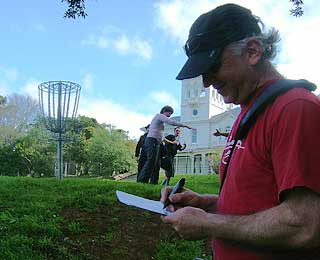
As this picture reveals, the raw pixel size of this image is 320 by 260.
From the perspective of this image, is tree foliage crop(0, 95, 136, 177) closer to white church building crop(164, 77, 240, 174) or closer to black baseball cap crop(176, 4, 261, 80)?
white church building crop(164, 77, 240, 174)

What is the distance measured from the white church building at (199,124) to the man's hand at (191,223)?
44.4m

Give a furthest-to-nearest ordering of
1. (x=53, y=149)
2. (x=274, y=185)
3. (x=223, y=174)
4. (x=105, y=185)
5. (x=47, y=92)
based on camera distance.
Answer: (x=53, y=149)
(x=47, y=92)
(x=105, y=185)
(x=223, y=174)
(x=274, y=185)

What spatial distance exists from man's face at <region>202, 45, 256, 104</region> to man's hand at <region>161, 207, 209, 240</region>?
49 centimetres

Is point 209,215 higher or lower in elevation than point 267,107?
lower

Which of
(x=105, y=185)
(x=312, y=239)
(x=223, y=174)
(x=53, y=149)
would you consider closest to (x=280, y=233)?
(x=312, y=239)

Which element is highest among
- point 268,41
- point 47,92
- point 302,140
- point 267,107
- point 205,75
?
point 47,92

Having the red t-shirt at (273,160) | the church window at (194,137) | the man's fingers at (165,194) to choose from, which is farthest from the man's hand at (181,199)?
the church window at (194,137)

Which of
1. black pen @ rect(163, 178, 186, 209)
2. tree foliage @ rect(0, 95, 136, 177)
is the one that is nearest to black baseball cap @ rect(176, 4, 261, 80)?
black pen @ rect(163, 178, 186, 209)

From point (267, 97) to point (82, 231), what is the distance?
14.0ft

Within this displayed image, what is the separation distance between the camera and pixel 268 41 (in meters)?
1.76

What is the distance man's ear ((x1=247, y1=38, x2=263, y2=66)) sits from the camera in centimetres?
169

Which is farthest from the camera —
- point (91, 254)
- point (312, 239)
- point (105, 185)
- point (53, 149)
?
point (53, 149)

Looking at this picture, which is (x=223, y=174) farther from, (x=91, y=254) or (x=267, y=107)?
(x=91, y=254)

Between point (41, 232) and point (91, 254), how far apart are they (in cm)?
→ 68
